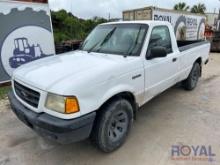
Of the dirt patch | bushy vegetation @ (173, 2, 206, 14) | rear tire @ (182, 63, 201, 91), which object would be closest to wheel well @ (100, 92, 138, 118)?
rear tire @ (182, 63, 201, 91)

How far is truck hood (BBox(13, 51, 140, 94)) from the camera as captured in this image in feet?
8.33

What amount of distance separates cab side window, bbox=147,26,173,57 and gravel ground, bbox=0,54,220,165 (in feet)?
4.29

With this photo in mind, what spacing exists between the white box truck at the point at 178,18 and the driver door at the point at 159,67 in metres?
7.09

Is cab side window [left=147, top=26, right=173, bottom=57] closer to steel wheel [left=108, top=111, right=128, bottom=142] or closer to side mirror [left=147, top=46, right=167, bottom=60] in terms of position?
side mirror [left=147, top=46, right=167, bottom=60]

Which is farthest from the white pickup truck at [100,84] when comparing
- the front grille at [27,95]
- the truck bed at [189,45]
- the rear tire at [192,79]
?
the rear tire at [192,79]

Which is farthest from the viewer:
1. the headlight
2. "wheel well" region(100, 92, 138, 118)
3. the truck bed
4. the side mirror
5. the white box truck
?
the white box truck

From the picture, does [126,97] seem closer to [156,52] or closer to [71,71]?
[156,52]

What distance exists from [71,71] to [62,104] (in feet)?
1.63

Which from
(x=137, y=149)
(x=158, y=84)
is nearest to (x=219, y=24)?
(x=158, y=84)

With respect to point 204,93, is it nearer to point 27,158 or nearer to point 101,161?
point 101,161

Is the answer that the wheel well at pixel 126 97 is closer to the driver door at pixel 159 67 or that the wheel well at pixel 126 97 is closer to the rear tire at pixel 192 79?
the driver door at pixel 159 67

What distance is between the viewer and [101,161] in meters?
3.03

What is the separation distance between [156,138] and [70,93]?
181cm

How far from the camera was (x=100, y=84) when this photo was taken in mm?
2682
